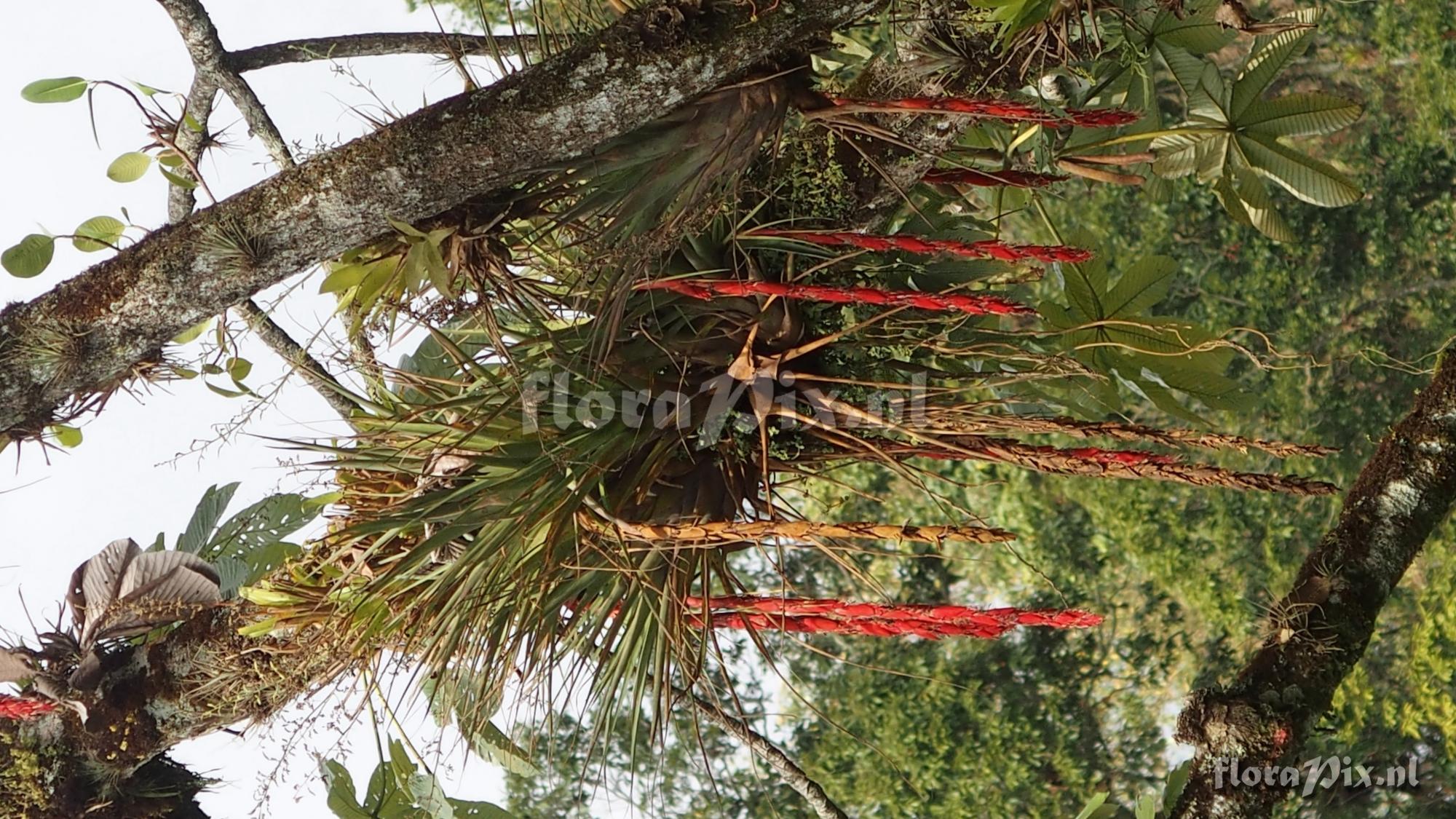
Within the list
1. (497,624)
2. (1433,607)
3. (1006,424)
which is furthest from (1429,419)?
(1433,607)

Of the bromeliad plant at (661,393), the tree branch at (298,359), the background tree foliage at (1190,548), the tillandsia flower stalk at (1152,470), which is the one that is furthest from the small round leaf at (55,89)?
the background tree foliage at (1190,548)

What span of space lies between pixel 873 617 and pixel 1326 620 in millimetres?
592

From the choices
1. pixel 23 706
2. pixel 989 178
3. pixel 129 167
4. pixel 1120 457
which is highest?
pixel 129 167

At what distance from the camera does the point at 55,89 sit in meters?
1.45

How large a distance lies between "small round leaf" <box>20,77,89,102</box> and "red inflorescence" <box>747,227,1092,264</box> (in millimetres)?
978

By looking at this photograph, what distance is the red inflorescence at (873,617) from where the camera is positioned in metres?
1.02

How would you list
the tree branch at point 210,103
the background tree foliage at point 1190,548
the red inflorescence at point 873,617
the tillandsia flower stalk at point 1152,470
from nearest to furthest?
→ 1. the tillandsia flower stalk at point 1152,470
2. the red inflorescence at point 873,617
3. the tree branch at point 210,103
4. the background tree foliage at point 1190,548

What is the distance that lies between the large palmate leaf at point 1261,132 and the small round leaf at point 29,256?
140 cm

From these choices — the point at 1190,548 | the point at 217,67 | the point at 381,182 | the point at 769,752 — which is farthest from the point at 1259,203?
the point at 1190,548

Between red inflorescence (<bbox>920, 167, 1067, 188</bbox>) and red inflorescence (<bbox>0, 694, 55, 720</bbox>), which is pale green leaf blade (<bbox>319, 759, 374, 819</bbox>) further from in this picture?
red inflorescence (<bbox>920, 167, 1067, 188</bbox>)

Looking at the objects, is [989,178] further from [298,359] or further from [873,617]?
[298,359]

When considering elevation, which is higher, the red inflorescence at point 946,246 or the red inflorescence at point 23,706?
the red inflorescence at point 946,246

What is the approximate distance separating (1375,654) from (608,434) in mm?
4477

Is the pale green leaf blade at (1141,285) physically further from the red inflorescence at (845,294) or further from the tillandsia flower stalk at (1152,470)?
the tillandsia flower stalk at (1152,470)
